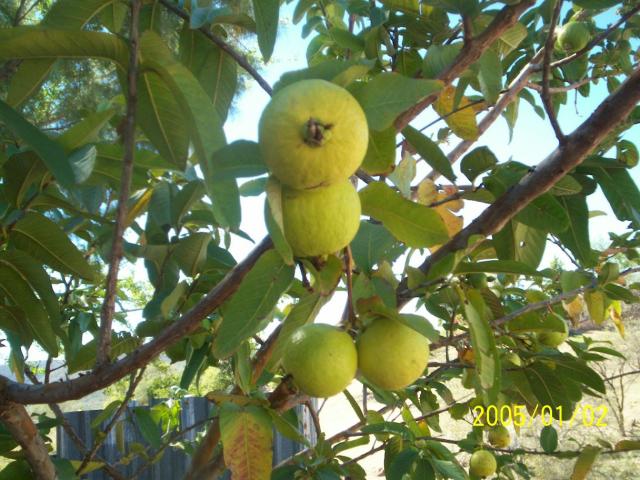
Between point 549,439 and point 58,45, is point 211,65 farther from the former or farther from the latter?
point 549,439

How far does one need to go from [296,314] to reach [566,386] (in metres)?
1.01

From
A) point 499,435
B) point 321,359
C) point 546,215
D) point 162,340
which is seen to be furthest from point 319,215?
point 499,435

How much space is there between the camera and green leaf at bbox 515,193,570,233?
94 cm

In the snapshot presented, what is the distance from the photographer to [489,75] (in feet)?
3.34

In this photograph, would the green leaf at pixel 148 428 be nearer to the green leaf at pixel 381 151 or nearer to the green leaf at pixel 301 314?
the green leaf at pixel 301 314

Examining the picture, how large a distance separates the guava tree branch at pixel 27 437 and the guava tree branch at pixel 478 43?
99 cm

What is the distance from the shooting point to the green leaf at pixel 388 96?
0.58 meters

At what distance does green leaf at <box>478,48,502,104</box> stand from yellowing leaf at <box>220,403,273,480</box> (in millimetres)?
781

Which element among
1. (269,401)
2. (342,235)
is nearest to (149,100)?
(342,235)

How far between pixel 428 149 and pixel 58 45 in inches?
21.8

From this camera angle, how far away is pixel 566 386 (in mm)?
1489

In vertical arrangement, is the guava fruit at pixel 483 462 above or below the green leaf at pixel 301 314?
below

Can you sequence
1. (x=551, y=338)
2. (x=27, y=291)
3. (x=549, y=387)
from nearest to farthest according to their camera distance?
(x=27, y=291) → (x=549, y=387) → (x=551, y=338)

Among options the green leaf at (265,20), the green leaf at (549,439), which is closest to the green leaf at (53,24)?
the green leaf at (265,20)
